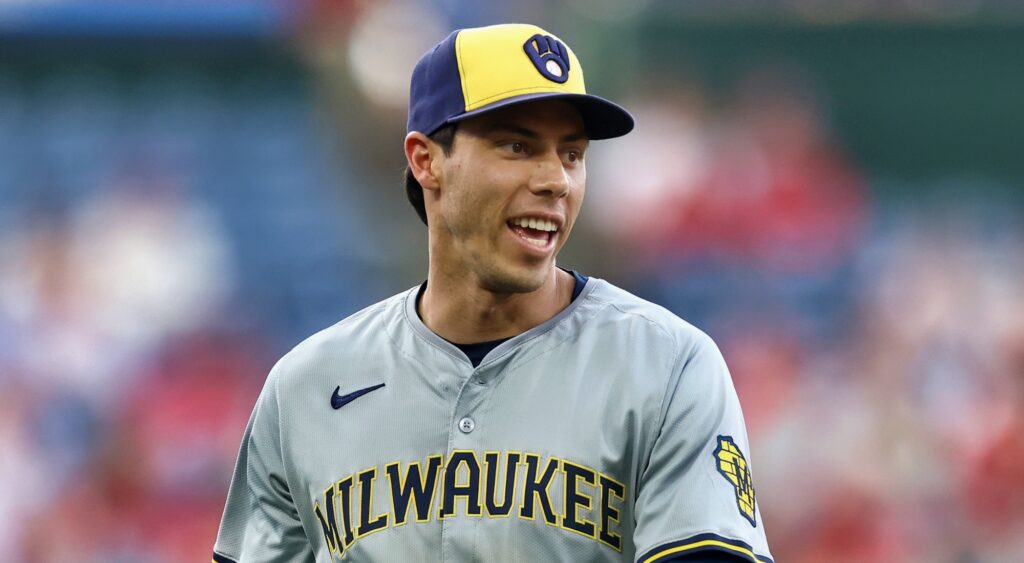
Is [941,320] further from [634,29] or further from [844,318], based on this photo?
[634,29]

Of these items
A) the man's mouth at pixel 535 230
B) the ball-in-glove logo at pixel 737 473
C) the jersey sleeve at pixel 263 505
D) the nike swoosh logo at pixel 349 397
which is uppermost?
the man's mouth at pixel 535 230

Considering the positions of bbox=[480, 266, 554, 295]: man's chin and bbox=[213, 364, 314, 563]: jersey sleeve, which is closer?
bbox=[480, 266, 554, 295]: man's chin

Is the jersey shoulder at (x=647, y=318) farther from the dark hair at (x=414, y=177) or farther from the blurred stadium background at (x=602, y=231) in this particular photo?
the blurred stadium background at (x=602, y=231)

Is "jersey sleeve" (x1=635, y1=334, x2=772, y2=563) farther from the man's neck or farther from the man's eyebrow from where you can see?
the man's eyebrow

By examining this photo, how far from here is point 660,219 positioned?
802 centimetres

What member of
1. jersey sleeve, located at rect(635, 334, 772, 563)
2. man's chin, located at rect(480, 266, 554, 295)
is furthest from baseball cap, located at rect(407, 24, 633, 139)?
jersey sleeve, located at rect(635, 334, 772, 563)

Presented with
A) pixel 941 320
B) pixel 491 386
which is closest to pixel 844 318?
pixel 941 320

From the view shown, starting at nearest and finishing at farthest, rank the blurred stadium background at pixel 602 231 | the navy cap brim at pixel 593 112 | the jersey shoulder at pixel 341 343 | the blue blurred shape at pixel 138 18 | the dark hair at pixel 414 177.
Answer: the navy cap brim at pixel 593 112 < the dark hair at pixel 414 177 < the jersey shoulder at pixel 341 343 < the blurred stadium background at pixel 602 231 < the blue blurred shape at pixel 138 18

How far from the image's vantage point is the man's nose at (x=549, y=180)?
85.1 inches

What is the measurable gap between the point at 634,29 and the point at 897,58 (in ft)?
6.34

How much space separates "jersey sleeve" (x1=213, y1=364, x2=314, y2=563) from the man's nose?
57cm

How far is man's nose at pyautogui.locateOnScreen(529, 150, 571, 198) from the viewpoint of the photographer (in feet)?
7.09

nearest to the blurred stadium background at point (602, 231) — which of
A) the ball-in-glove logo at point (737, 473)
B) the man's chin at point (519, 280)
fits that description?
the man's chin at point (519, 280)

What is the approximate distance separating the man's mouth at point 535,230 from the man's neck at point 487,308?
4.7 inches
